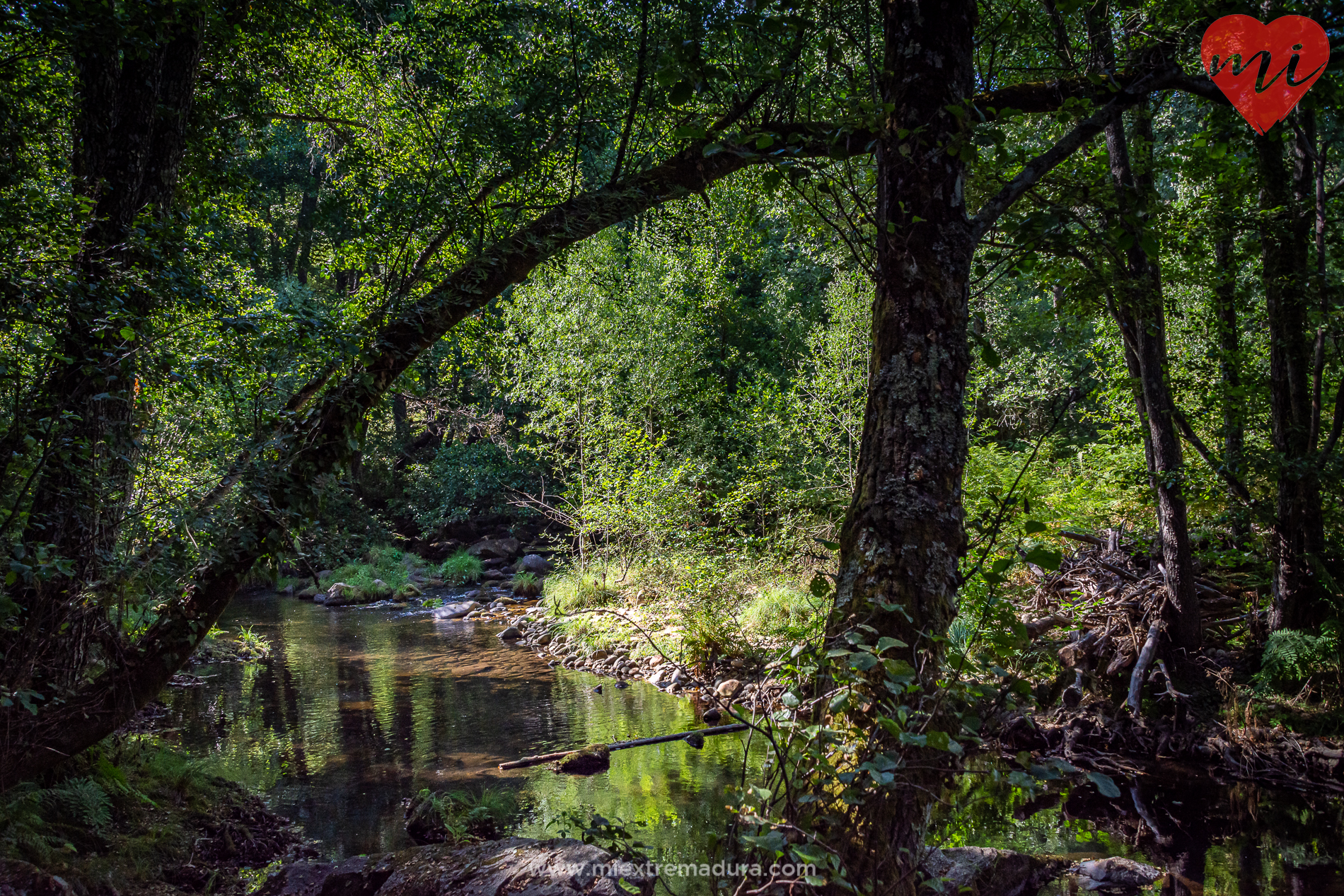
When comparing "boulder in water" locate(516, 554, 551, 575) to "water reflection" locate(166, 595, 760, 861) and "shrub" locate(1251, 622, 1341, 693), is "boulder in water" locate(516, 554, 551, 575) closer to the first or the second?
"water reflection" locate(166, 595, 760, 861)

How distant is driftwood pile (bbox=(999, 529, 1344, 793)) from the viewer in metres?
6.08

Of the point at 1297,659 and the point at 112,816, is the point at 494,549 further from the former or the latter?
the point at 1297,659

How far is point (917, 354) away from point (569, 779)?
538 cm

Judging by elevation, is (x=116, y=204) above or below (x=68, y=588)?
above

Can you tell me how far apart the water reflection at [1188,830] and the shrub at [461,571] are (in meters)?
15.0

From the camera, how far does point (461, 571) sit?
19.2m

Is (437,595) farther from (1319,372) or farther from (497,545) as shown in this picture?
(1319,372)

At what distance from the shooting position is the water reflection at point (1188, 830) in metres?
4.59

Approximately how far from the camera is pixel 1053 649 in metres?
7.50

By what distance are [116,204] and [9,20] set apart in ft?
3.04

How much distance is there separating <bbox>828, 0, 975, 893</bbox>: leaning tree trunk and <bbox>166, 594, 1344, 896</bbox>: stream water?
70 cm

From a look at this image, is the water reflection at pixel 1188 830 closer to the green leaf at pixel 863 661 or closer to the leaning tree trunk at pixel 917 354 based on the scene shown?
the leaning tree trunk at pixel 917 354

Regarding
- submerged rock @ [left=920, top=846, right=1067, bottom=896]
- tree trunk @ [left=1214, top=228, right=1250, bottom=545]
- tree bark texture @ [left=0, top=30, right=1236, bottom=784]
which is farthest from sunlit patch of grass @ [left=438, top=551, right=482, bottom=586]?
tree trunk @ [left=1214, top=228, right=1250, bottom=545]

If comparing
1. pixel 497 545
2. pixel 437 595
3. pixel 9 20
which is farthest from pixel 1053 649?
pixel 497 545
